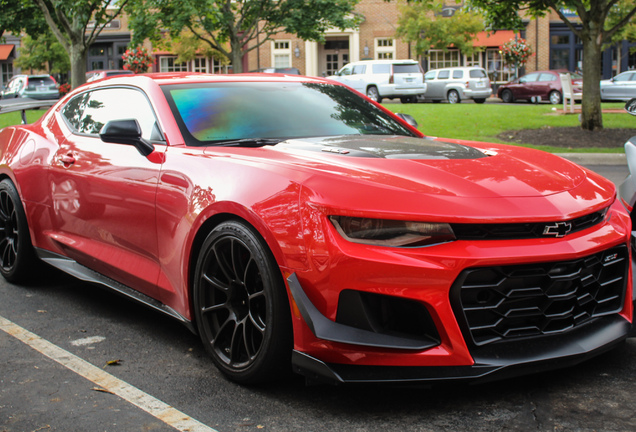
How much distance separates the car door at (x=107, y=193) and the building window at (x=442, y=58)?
4210cm

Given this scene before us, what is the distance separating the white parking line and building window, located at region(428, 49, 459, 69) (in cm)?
4307

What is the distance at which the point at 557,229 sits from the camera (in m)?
2.87

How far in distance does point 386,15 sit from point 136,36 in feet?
85.8

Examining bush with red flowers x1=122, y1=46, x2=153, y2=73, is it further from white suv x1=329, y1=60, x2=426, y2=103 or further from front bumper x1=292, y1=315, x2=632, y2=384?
front bumper x1=292, y1=315, x2=632, y2=384

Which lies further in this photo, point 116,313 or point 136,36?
point 136,36

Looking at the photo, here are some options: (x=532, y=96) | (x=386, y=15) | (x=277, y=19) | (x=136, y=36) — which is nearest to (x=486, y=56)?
(x=386, y=15)

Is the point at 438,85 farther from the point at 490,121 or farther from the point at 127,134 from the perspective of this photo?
the point at 127,134

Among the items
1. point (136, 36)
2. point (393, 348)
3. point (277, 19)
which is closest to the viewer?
point (393, 348)

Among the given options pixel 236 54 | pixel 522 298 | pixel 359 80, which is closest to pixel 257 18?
pixel 236 54

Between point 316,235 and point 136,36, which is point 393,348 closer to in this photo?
point 316,235

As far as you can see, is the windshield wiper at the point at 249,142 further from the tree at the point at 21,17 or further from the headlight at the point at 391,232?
the tree at the point at 21,17

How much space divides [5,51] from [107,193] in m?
55.1

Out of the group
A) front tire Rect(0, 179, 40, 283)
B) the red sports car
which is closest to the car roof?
the red sports car

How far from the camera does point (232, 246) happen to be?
3205mm
